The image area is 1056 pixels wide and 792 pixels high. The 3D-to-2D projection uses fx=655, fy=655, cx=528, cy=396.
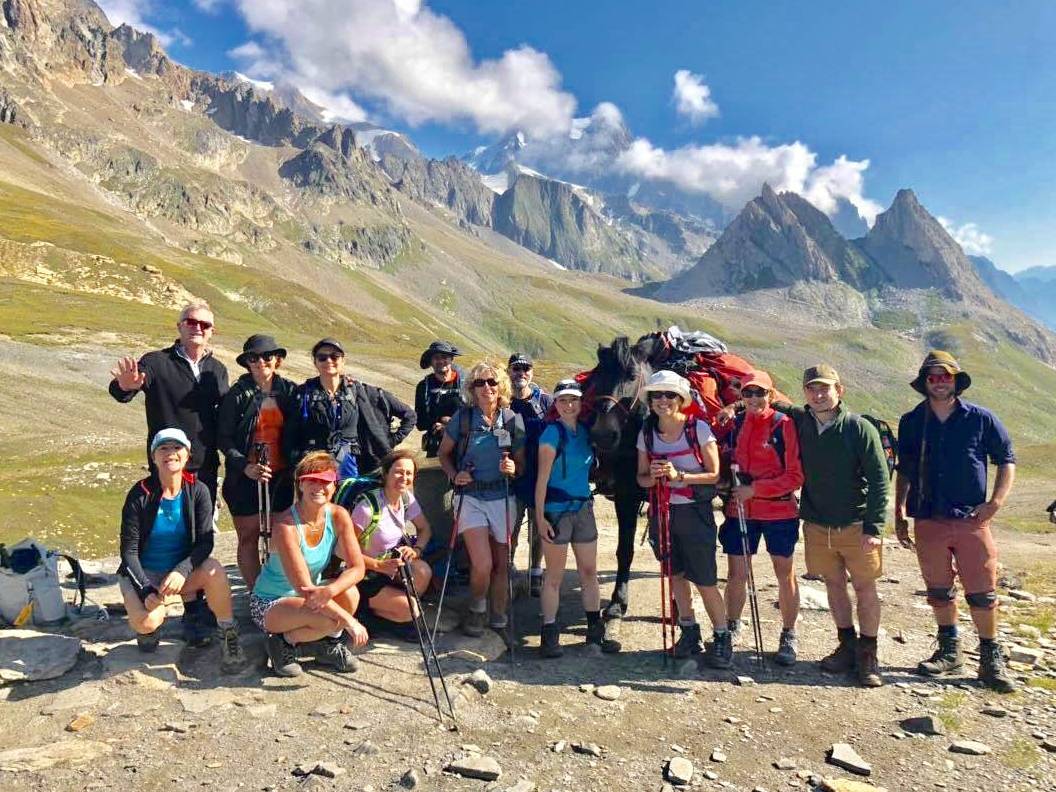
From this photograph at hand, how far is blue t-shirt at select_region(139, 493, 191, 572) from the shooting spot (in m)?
7.30

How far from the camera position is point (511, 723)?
260 inches

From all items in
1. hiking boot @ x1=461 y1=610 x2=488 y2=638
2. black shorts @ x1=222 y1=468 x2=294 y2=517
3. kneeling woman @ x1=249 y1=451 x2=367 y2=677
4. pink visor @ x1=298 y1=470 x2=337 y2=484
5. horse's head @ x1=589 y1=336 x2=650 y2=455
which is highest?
horse's head @ x1=589 y1=336 x2=650 y2=455

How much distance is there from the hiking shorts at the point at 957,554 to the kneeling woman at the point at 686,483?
2.69m

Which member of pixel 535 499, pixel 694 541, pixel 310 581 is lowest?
pixel 310 581

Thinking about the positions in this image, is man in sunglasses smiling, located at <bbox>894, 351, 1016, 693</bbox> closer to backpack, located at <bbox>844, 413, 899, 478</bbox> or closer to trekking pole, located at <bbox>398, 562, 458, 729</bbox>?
backpack, located at <bbox>844, 413, 899, 478</bbox>

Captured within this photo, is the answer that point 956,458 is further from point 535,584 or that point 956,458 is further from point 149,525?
point 149,525

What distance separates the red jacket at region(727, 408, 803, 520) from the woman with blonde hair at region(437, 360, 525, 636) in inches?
114

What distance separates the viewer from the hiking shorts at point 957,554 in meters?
7.90

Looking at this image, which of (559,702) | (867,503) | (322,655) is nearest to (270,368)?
(322,655)

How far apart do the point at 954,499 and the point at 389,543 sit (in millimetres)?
6919

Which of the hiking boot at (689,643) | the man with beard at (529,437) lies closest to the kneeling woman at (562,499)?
the man with beard at (529,437)

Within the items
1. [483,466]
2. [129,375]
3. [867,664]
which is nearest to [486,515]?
[483,466]

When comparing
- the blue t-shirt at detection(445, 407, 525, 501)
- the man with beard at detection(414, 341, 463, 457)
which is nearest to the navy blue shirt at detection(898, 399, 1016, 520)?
the blue t-shirt at detection(445, 407, 525, 501)

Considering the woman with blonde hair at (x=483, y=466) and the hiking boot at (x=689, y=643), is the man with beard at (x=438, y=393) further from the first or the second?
the hiking boot at (x=689, y=643)
